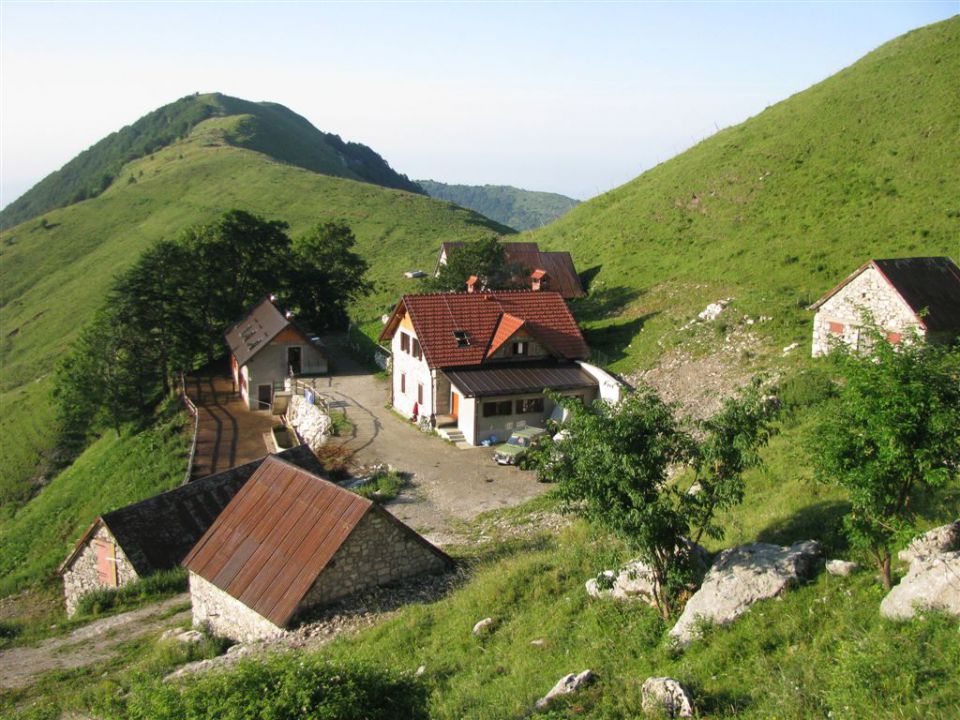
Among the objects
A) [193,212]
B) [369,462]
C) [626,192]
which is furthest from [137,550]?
[193,212]

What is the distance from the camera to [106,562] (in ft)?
81.1

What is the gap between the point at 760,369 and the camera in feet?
109

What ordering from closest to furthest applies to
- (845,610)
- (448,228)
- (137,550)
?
1. (845,610)
2. (137,550)
3. (448,228)

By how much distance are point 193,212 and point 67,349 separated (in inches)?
1537

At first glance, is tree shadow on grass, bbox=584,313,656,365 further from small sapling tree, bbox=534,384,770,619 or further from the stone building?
small sapling tree, bbox=534,384,770,619

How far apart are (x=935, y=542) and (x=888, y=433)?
7.94ft

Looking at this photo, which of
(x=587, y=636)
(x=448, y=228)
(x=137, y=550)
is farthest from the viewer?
(x=448, y=228)

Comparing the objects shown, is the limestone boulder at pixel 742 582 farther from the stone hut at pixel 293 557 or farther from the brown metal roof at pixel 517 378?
the brown metal roof at pixel 517 378

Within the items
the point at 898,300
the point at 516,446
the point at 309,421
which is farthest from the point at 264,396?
the point at 898,300

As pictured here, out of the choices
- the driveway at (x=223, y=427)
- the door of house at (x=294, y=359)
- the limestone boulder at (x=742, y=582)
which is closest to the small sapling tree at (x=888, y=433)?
the limestone boulder at (x=742, y=582)

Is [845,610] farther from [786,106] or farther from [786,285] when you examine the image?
[786,106]

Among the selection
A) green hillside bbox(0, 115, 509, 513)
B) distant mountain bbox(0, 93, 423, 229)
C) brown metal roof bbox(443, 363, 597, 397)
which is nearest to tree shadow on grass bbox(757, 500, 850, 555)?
brown metal roof bbox(443, 363, 597, 397)

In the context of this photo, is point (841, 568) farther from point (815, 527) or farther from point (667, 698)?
point (667, 698)

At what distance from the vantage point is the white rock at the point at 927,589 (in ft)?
32.7
